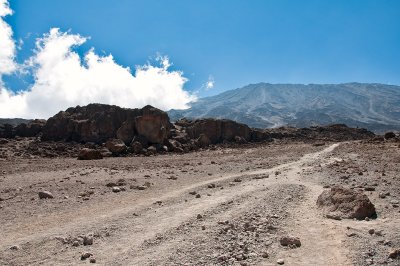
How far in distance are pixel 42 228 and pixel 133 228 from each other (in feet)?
7.96

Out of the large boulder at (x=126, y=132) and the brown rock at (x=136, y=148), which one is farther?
the large boulder at (x=126, y=132)

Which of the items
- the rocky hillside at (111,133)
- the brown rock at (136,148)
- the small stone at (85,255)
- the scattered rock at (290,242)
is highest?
the rocky hillside at (111,133)

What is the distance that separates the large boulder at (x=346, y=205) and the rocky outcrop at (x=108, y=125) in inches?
1228

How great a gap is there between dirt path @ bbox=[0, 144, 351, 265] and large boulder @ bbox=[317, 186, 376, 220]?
0.37 metres

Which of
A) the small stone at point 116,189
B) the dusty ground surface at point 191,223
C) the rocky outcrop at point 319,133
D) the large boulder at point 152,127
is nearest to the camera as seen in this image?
the dusty ground surface at point 191,223

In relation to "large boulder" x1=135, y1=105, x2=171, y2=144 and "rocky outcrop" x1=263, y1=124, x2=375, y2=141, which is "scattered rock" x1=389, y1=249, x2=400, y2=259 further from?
"rocky outcrop" x1=263, y1=124, x2=375, y2=141

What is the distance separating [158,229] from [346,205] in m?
5.16

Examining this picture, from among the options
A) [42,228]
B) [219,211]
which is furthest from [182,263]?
[42,228]

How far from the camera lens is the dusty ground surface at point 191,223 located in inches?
324

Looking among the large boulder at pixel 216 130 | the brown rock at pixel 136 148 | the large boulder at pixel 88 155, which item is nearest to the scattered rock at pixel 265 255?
the large boulder at pixel 88 155

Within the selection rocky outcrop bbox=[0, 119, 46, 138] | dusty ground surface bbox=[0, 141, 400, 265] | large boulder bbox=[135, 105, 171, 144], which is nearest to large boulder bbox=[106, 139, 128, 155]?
large boulder bbox=[135, 105, 171, 144]

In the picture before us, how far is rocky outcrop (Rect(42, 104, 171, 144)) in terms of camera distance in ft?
140

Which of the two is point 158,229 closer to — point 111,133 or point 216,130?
point 111,133

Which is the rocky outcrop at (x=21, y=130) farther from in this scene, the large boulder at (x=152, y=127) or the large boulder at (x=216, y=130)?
the large boulder at (x=216, y=130)
